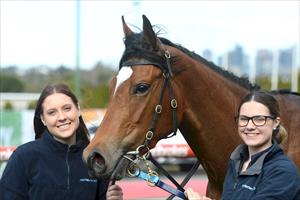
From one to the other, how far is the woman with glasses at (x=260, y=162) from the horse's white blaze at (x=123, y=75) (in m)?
0.95

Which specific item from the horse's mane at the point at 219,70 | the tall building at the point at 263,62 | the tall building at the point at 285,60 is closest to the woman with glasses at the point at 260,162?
the horse's mane at the point at 219,70

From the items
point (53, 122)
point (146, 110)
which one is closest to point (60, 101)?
point (53, 122)

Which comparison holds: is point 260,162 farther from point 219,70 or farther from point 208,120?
point 219,70

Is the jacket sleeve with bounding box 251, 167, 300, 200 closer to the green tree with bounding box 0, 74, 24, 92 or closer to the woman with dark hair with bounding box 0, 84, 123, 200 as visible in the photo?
the woman with dark hair with bounding box 0, 84, 123, 200

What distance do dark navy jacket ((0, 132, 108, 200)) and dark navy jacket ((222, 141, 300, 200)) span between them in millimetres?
834

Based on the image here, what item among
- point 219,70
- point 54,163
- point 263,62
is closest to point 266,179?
point 54,163

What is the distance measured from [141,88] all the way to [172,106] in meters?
0.27

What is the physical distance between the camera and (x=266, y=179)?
259cm

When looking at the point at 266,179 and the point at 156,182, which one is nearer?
the point at 266,179

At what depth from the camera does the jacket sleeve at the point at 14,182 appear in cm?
295

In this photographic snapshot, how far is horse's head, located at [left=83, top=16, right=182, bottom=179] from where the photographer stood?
3.34 m

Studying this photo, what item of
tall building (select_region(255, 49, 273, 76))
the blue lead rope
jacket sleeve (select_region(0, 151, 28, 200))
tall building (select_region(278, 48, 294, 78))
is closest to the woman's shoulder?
the blue lead rope

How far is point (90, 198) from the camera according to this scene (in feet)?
10.2

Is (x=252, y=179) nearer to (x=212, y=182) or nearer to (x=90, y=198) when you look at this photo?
(x=90, y=198)
